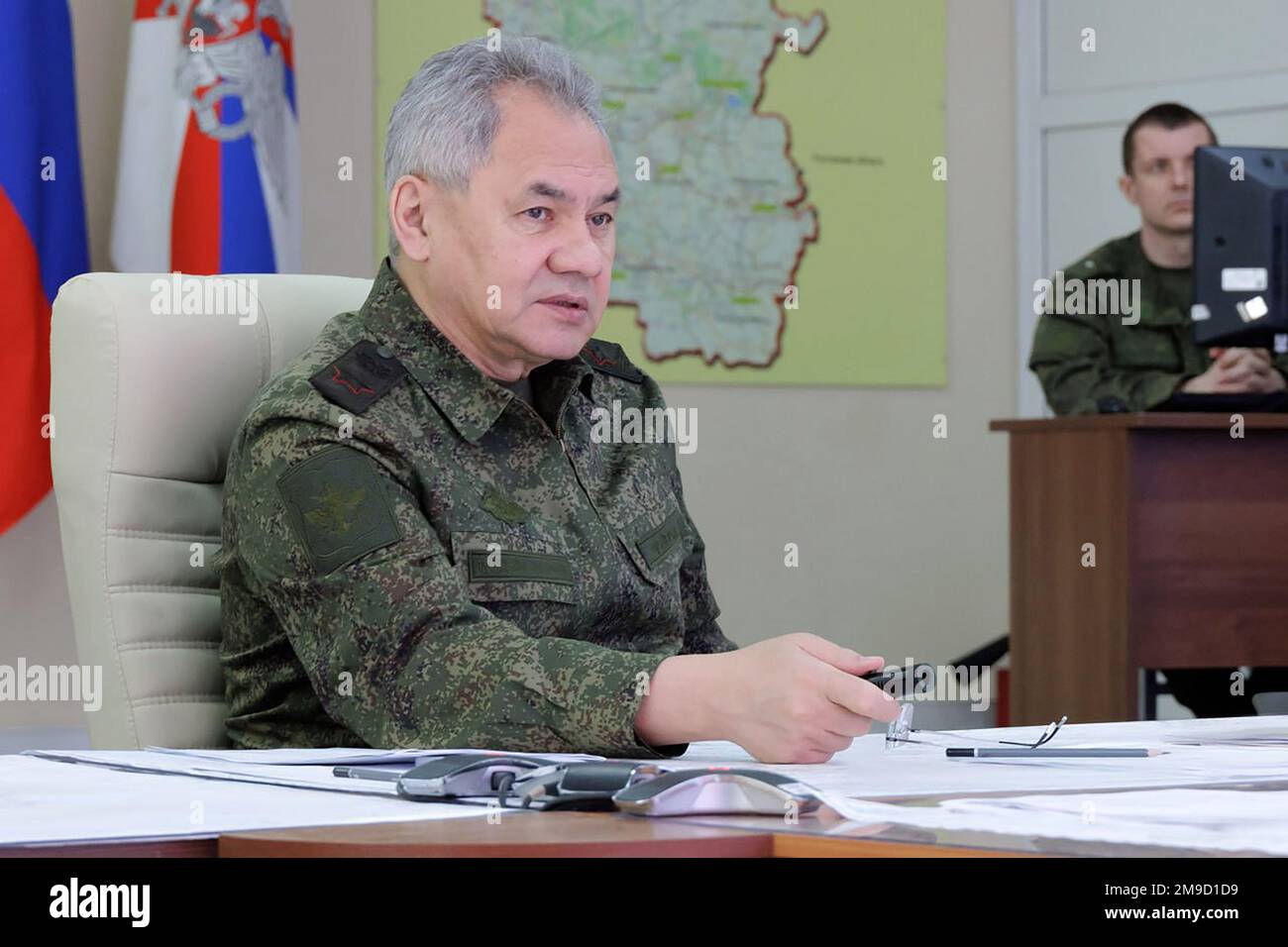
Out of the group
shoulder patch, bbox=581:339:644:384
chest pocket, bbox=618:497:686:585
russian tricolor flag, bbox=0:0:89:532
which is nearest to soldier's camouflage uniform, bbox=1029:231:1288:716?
russian tricolor flag, bbox=0:0:89:532

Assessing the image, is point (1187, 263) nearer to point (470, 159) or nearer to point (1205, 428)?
point (1205, 428)

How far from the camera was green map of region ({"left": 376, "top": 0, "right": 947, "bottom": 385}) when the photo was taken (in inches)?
171

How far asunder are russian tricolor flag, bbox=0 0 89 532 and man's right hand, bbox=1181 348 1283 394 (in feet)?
7.02

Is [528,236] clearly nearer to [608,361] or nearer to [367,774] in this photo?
[608,361]

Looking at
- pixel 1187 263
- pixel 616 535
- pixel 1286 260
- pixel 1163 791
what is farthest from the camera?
pixel 1187 263

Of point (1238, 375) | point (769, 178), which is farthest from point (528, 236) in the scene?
point (769, 178)

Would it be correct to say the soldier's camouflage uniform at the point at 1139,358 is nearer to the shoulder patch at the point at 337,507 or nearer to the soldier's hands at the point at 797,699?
the shoulder patch at the point at 337,507

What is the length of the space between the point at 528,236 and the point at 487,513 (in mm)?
255

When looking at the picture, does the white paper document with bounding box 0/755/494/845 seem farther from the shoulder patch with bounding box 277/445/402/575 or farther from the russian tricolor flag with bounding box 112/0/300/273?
the russian tricolor flag with bounding box 112/0/300/273

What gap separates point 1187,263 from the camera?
13.1 ft

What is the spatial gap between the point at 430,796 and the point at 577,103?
34.0 inches

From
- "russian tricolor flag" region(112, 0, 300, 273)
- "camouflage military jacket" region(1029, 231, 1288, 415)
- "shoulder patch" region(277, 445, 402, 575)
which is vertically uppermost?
"russian tricolor flag" region(112, 0, 300, 273)

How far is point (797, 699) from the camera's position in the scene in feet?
3.55

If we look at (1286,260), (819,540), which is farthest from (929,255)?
(1286,260)
